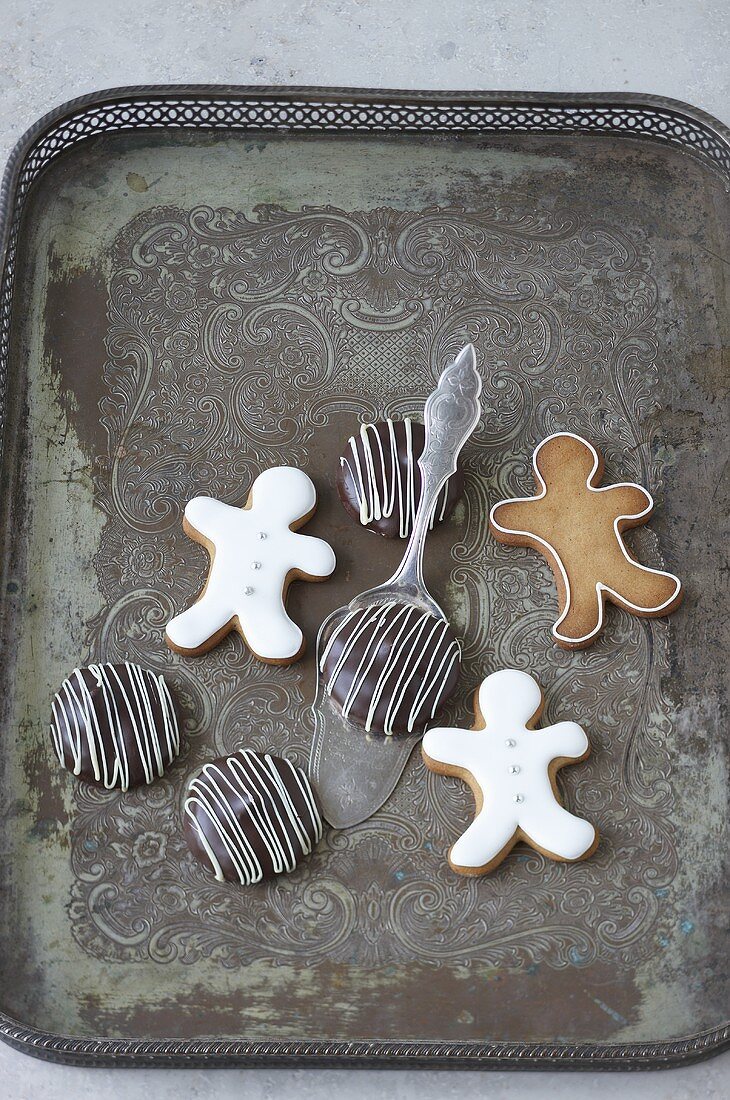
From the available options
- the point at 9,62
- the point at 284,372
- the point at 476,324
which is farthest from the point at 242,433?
the point at 9,62

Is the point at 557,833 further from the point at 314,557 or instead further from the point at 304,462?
the point at 304,462

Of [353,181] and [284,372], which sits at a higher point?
[353,181]

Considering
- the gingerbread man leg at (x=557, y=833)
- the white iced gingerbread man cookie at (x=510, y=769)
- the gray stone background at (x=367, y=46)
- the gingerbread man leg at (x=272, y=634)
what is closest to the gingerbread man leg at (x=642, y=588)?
the white iced gingerbread man cookie at (x=510, y=769)

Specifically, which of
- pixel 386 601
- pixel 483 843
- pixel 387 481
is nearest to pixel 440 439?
pixel 387 481

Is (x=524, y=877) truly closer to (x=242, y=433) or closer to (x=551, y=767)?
(x=551, y=767)

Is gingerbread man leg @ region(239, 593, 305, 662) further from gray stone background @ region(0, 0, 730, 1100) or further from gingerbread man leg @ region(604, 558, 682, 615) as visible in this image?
gray stone background @ region(0, 0, 730, 1100)

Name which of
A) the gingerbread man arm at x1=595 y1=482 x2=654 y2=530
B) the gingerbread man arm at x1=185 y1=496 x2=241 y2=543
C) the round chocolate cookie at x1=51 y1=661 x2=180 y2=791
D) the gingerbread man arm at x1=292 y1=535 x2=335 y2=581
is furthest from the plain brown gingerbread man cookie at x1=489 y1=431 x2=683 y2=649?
the round chocolate cookie at x1=51 y1=661 x2=180 y2=791

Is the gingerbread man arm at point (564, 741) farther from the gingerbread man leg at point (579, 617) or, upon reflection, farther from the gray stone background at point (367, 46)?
the gray stone background at point (367, 46)
